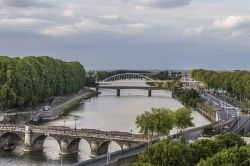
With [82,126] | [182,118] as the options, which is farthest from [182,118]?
[82,126]

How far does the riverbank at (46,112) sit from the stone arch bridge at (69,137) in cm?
1857

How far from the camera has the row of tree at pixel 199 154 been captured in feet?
141

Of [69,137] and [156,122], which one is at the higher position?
[156,122]

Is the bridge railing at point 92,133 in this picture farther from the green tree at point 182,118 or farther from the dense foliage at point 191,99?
the dense foliage at point 191,99

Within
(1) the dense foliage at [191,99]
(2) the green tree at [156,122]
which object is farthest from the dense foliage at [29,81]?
(2) the green tree at [156,122]

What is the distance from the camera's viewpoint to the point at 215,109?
123m

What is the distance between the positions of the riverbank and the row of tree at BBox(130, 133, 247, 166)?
2076 inches

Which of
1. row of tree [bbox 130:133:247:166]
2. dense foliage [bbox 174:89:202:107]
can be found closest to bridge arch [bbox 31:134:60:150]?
row of tree [bbox 130:133:247:166]

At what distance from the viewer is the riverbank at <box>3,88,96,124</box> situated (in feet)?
343

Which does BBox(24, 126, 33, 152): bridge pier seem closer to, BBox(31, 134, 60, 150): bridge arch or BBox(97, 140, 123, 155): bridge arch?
BBox(31, 134, 60, 150): bridge arch

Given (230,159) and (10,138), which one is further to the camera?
(10,138)

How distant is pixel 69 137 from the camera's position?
7538 centimetres

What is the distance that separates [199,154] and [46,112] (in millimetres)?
68295

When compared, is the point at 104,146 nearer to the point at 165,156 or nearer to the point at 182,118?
the point at 182,118
